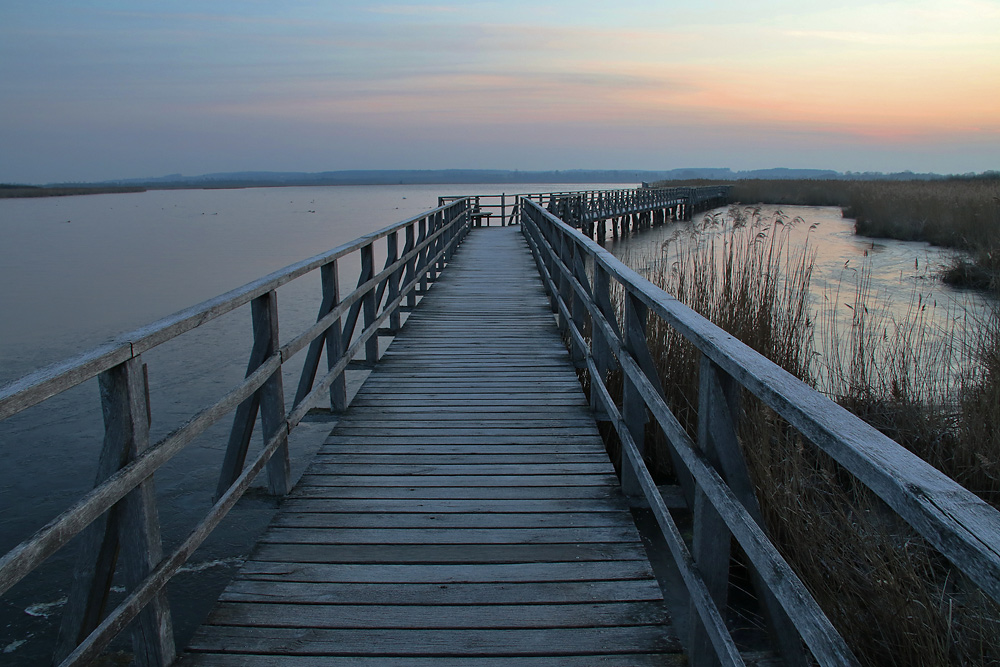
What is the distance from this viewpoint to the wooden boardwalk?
229 centimetres

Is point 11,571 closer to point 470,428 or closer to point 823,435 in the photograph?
point 823,435

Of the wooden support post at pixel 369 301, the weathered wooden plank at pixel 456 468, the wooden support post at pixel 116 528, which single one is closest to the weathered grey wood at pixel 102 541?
the wooden support post at pixel 116 528

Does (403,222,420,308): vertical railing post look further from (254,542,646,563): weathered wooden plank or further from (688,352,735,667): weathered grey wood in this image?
(688,352,735,667): weathered grey wood

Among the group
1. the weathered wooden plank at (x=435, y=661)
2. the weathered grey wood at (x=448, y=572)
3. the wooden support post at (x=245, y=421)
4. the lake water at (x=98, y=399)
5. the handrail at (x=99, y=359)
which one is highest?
the handrail at (x=99, y=359)

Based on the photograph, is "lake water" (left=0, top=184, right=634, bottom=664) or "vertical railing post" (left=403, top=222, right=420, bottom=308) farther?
"vertical railing post" (left=403, top=222, right=420, bottom=308)

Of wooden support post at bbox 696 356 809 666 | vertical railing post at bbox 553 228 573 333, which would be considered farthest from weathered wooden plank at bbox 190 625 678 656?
vertical railing post at bbox 553 228 573 333

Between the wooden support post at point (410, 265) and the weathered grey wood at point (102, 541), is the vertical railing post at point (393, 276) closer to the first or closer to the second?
the wooden support post at point (410, 265)

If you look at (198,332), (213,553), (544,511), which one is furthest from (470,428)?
(198,332)

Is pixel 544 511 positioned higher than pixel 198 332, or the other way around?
pixel 544 511

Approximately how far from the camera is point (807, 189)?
136ft

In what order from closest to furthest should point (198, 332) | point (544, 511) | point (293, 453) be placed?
point (544, 511) < point (293, 453) < point (198, 332)

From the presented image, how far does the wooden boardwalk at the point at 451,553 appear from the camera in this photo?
229cm

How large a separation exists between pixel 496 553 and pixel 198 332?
10910 mm

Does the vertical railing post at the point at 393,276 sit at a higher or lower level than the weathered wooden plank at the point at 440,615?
higher
